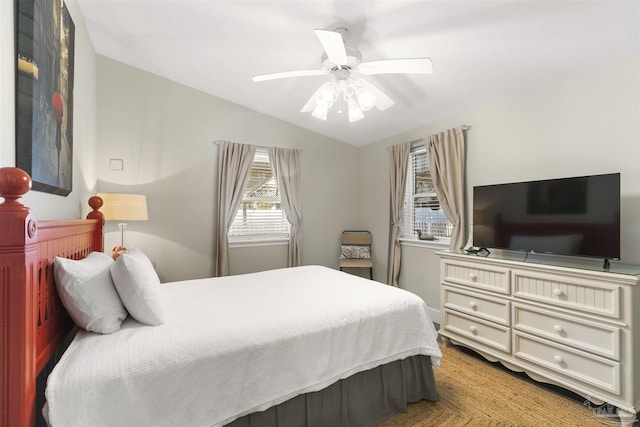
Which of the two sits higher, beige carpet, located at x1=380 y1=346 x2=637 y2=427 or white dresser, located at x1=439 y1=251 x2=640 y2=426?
white dresser, located at x1=439 y1=251 x2=640 y2=426

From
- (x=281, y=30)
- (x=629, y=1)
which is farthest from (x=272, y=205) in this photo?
(x=629, y=1)

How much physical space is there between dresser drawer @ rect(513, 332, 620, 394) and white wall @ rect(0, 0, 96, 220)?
10.5ft

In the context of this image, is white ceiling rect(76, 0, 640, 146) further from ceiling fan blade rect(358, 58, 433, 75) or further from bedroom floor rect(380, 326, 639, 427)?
bedroom floor rect(380, 326, 639, 427)

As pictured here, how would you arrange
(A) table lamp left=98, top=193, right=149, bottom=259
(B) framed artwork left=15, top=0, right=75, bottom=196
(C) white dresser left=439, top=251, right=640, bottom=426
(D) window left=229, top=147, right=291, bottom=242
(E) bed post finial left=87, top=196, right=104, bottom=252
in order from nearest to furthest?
(B) framed artwork left=15, top=0, right=75, bottom=196, (C) white dresser left=439, top=251, right=640, bottom=426, (E) bed post finial left=87, top=196, right=104, bottom=252, (A) table lamp left=98, top=193, right=149, bottom=259, (D) window left=229, top=147, right=291, bottom=242

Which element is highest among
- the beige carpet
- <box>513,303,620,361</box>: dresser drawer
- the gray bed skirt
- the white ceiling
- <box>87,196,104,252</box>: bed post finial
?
the white ceiling

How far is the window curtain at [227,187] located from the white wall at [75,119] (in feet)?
4.16

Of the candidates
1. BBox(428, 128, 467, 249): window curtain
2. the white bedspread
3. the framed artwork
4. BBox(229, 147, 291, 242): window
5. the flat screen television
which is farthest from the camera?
BBox(229, 147, 291, 242): window

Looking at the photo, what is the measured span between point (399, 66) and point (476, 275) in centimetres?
185

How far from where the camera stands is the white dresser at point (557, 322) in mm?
1794

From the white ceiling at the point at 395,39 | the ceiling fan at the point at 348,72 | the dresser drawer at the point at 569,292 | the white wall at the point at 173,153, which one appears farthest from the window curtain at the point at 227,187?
the dresser drawer at the point at 569,292

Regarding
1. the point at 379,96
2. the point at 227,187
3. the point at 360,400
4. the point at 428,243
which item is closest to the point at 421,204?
the point at 428,243

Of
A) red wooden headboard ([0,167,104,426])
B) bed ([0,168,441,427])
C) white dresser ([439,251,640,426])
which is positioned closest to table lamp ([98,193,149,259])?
bed ([0,168,441,427])

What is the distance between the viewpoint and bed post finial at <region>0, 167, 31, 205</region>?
0.78 metres

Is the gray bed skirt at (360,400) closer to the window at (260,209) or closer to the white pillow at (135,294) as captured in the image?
the white pillow at (135,294)
